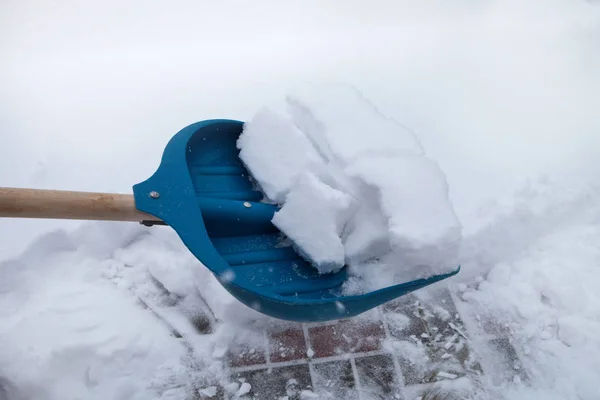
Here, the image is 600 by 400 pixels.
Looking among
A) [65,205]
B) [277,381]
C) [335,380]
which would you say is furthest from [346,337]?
[65,205]

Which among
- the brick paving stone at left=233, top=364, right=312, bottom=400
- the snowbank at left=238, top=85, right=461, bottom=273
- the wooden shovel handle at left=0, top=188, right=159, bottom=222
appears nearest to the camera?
the wooden shovel handle at left=0, top=188, right=159, bottom=222

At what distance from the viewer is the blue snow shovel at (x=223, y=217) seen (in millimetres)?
1173

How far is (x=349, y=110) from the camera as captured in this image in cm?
153

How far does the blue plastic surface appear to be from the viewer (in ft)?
3.93

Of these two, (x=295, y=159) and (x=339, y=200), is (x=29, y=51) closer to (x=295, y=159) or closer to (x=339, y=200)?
(x=295, y=159)

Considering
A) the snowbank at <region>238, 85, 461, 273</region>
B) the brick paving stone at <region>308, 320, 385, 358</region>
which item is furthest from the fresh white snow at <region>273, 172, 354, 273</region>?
the brick paving stone at <region>308, 320, 385, 358</region>

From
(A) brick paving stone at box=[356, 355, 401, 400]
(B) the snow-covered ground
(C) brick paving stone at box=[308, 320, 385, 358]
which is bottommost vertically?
(A) brick paving stone at box=[356, 355, 401, 400]

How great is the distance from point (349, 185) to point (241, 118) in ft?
2.63

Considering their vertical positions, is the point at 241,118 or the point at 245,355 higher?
the point at 241,118

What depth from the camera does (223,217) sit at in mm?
1344

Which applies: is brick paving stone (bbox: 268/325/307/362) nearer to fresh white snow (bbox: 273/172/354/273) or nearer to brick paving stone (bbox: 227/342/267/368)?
brick paving stone (bbox: 227/342/267/368)

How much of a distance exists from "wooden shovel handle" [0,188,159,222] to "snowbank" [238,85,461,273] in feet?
1.21

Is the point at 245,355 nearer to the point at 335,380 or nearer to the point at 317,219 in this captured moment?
the point at 335,380

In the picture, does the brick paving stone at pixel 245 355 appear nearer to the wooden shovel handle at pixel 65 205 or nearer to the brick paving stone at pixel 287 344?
the brick paving stone at pixel 287 344
